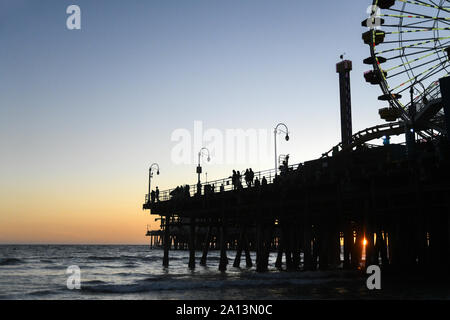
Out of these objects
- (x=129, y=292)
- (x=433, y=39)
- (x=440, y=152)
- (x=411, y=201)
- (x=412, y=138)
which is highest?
(x=433, y=39)

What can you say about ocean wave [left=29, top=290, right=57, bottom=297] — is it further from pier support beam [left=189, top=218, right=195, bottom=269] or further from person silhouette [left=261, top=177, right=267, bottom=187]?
pier support beam [left=189, top=218, right=195, bottom=269]

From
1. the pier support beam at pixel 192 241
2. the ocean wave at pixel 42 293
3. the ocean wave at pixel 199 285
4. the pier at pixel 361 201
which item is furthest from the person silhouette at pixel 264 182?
the ocean wave at pixel 42 293

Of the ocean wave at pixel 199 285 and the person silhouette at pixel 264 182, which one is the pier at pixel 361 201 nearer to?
the person silhouette at pixel 264 182

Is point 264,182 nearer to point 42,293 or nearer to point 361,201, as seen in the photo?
point 361,201

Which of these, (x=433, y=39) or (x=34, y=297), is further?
(x=433, y=39)

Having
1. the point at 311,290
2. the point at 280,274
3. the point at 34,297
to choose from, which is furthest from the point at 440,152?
the point at 34,297

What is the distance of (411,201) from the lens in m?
26.9

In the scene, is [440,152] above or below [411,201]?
above

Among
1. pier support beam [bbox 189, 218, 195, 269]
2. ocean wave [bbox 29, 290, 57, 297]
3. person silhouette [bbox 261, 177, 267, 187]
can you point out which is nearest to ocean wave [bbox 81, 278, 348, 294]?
ocean wave [bbox 29, 290, 57, 297]
